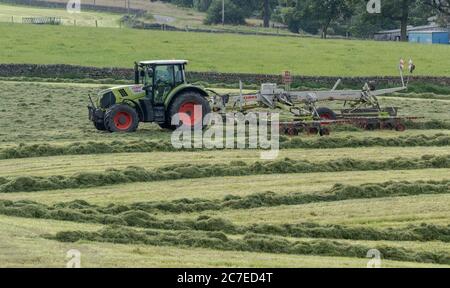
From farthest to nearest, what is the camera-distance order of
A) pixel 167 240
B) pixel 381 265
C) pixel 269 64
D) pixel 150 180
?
pixel 269 64, pixel 150 180, pixel 167 240, pixel 381 265

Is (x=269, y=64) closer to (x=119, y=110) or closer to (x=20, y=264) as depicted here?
(x=119, y=110)

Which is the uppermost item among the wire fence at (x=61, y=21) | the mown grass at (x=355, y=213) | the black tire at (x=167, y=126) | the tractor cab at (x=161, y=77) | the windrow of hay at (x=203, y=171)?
the wire fence at (x=61, y=21)

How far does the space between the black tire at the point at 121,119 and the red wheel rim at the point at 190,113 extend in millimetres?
1372

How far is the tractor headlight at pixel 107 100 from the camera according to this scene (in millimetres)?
33250

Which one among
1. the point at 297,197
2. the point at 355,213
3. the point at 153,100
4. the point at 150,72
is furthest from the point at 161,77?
the point at 355,213

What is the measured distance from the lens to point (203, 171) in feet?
87.1

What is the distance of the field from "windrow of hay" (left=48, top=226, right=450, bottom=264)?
0.08ft

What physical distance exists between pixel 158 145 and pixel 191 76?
2451 cm

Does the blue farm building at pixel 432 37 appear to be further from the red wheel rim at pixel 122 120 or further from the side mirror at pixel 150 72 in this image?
the red wheel rim at pixel 122 120

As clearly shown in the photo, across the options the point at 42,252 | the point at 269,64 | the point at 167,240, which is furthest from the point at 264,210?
the point at 269,64

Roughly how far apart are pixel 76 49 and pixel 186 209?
152 feet

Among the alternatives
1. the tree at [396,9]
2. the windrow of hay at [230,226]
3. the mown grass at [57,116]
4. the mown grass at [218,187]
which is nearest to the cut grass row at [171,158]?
the mown grass at [218,187]

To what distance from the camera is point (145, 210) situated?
22.2 meters

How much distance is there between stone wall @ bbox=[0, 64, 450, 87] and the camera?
54125mm
